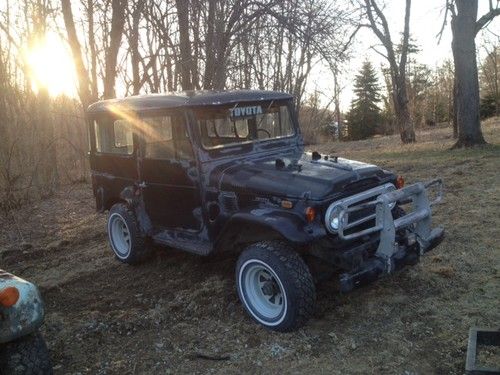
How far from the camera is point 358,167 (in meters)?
4.61

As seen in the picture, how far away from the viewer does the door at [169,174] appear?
5.04 meters

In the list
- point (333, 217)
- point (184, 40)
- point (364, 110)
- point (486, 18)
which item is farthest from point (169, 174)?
point (364, 110)

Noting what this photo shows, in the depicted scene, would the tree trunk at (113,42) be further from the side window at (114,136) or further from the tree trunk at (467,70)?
the tree trunk at (467,70)

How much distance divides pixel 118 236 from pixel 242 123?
2.34 meters

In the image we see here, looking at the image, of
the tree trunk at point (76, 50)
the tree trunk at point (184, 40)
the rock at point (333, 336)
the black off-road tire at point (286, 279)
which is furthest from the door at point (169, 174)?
the tree trunk at point (76, 50)

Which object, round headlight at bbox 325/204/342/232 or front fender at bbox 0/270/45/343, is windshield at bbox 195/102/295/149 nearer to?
round headlight at bbox 325/204/342/232

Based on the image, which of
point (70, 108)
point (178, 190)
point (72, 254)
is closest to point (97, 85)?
point (70, 108)

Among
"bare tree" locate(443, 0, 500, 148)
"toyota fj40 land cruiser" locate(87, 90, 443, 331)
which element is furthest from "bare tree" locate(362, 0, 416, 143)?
"toyota fj40 land cruiser" locate(87, 90, 443, 331)

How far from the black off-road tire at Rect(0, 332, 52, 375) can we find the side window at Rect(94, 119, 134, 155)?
2.80 metres

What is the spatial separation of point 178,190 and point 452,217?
3.86 meters

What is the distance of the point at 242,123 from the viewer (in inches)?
212

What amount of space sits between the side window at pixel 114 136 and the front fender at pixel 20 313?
8.78 ft

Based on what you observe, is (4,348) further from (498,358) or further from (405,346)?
(498,358)

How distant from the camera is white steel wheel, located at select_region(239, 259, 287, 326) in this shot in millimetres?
4254
